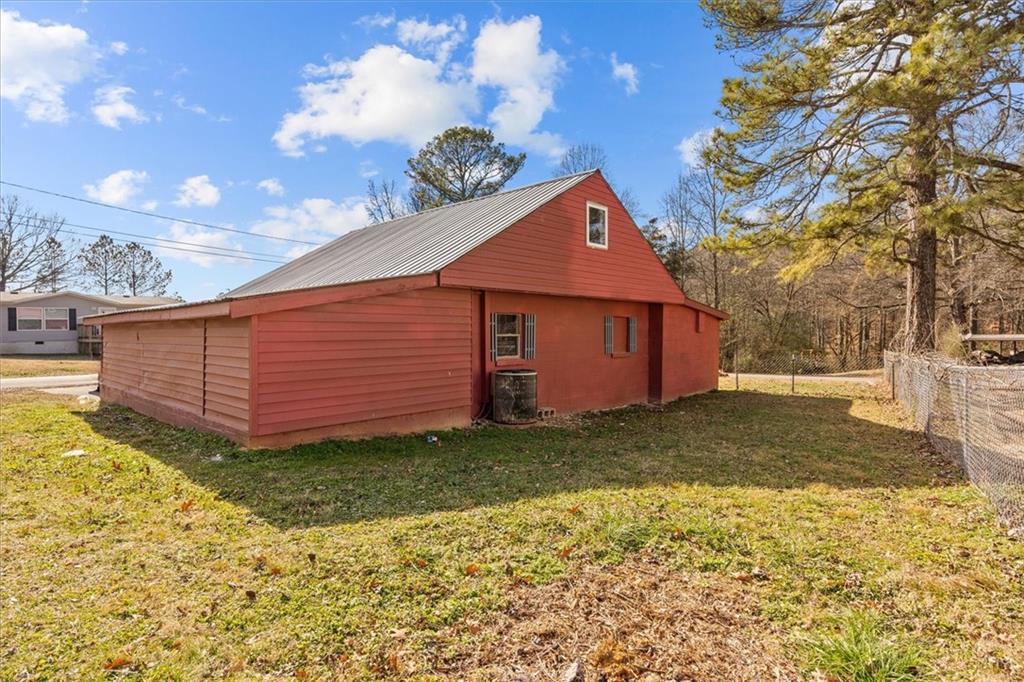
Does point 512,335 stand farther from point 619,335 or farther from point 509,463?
point 509,463

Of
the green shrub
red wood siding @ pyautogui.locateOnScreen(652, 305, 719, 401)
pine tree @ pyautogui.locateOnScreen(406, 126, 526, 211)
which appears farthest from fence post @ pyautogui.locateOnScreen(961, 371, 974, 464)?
pine tree @ pyautogui.locateOnScreen(406, 126, 526, 211)

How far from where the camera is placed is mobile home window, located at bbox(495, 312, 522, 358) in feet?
34.3

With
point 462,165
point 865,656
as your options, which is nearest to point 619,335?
point 865,656

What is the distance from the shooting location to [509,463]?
23.0ft

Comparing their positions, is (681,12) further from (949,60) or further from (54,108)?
(54,108)

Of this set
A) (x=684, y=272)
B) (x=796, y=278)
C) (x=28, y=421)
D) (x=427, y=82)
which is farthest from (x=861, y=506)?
(x=684, y=272)

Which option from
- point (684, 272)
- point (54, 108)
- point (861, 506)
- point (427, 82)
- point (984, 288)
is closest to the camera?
point (861, 506)

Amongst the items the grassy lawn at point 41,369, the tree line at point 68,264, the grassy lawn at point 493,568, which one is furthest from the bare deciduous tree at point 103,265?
the grassy lawn at point 493,568

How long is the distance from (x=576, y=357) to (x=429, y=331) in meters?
4.21

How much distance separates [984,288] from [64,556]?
2760cm

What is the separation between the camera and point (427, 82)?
670 inches

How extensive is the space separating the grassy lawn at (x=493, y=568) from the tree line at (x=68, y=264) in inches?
1587

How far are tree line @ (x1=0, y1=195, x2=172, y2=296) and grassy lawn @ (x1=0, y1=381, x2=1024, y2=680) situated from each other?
4031 cm

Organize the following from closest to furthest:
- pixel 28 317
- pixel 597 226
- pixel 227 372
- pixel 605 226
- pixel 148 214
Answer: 1. pixel 227 372
2. pixel 597 226
3. pixel 605 226
4. pixel 28 317
5. pixel 148 214
